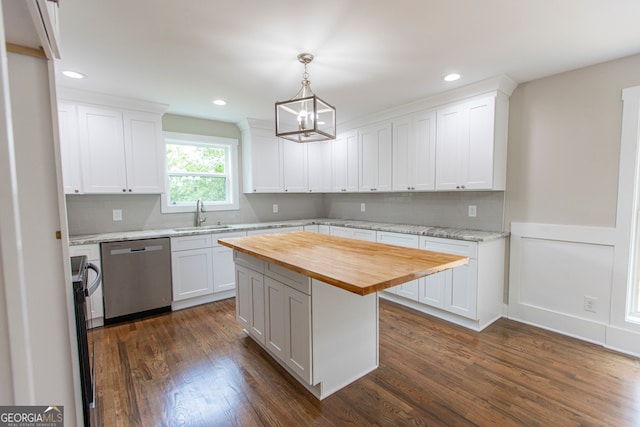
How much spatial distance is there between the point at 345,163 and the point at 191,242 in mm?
2447

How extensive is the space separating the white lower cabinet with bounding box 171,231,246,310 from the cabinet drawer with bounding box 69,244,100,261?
687 millimetres

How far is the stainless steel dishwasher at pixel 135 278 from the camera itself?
2.95 metres

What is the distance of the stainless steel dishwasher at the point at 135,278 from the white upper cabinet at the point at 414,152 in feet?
9.53

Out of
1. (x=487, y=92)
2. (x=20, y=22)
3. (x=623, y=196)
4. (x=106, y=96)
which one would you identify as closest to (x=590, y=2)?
(x=487, y=92)

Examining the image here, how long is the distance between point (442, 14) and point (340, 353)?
2286 millimetres

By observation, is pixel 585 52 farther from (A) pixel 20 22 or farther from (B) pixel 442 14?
(A) pixel 20 22

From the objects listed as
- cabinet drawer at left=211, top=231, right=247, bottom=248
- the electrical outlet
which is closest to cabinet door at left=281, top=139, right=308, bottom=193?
cabinet drawer at left=211, top=231, right=247, bottom=248

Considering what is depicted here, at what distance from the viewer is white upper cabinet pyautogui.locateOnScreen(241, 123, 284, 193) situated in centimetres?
426

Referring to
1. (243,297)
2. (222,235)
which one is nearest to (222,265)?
(222,235)

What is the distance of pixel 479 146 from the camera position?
292 cm

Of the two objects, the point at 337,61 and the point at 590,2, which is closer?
the point at 590,2

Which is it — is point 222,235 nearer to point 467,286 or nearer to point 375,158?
point 375,158

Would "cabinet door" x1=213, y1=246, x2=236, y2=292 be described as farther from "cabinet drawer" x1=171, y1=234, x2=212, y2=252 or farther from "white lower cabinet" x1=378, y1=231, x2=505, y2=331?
"white lower cabinet" x1=378, y1=231, x2=505, y2=331

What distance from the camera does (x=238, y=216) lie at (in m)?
4.45
